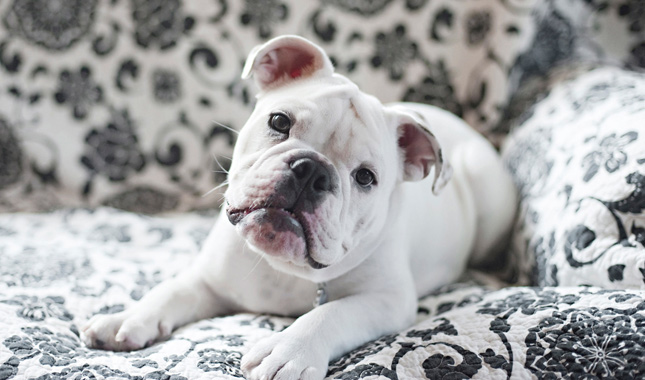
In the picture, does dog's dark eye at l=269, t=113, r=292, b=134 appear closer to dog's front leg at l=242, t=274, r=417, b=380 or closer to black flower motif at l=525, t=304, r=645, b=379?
dog's front leg at l=242, t=274, r=417, b=380

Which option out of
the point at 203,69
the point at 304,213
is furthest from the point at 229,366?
the point at 203,69

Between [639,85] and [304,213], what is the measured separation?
111 cm

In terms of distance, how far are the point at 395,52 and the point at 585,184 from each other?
99 centimetres

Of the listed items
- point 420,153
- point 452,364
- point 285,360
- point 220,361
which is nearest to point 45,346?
point 220,361

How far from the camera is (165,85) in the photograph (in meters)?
2.01

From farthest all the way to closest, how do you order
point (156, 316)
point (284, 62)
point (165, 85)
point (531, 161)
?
point (165, 85)
point (531, 161)
point (284, 62)
point (156, 316)

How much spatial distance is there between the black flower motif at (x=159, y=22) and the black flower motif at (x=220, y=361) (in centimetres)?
131

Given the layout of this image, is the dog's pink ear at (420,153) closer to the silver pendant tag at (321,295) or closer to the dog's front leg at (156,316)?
the silver pendant tag at (321,295)

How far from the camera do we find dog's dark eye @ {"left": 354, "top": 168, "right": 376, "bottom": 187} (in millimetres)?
1104

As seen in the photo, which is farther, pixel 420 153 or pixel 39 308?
pixel 420 153

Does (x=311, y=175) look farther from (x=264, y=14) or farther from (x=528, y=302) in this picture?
(x=264, y=14)

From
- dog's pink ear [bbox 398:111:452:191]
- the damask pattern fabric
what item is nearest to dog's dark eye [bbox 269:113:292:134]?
dog's pink ear [bbox 398:111:452:191]

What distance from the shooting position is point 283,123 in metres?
1.09

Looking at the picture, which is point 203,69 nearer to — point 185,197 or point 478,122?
point 185,197
